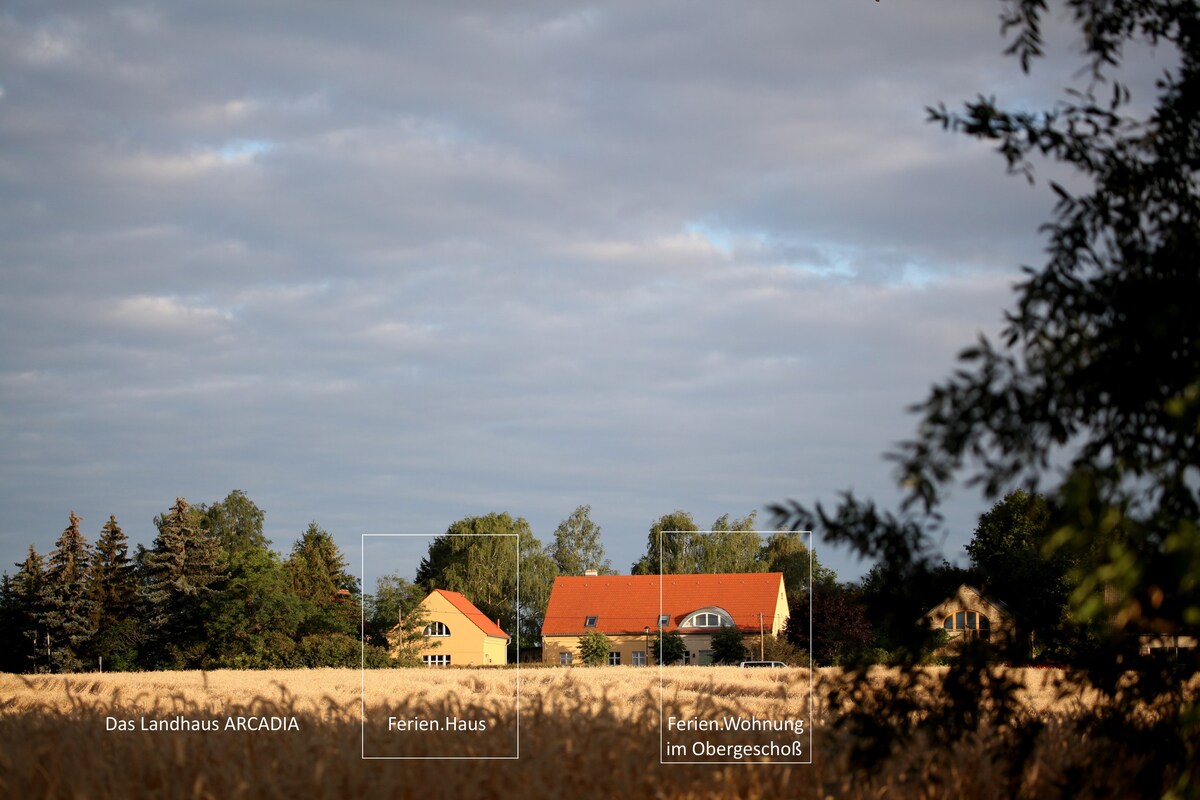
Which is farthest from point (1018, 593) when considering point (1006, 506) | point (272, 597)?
point (1006, 506)

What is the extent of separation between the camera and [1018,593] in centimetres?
826

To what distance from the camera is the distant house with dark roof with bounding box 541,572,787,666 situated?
31516 millimetres

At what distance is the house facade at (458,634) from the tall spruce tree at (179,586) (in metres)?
34.3

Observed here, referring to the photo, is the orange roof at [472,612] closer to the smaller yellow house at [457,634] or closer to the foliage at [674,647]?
the smaller yellow house at [457,634]

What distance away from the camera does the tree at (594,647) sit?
108 feet

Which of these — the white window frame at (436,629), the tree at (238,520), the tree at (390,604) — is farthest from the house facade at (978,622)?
the tree at (238,520)

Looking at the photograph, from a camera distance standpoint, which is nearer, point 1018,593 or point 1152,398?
point 1152,398

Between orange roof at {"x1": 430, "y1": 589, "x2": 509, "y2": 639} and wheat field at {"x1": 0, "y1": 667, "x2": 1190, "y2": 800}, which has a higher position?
orange roof at {"x1": 430, "y1": 589, "x2": 509, "y2": 639}

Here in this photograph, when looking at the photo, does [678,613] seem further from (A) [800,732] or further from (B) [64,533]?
(B) [64,533]

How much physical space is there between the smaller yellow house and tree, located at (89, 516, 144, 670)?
42.2 meters

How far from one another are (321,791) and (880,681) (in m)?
3.56

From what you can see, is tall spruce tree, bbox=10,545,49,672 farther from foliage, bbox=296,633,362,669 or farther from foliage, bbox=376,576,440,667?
foliage, bbox=376,576,440,667

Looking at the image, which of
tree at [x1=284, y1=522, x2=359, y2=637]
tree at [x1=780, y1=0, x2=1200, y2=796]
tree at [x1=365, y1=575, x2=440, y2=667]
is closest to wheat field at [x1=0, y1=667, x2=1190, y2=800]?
tree at [x1=780, y1=0, x2=1200, y2=796]

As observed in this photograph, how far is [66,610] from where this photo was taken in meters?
59.9
